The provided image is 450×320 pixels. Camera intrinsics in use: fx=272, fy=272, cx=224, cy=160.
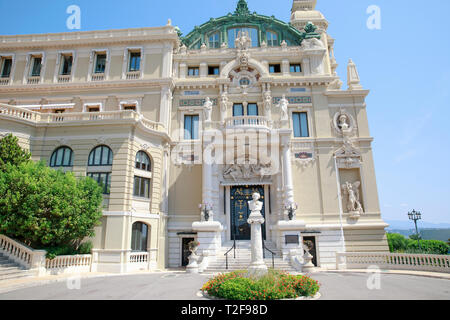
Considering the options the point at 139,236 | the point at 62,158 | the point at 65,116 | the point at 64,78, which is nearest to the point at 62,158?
the point at 62,158

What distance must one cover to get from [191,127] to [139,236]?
9.90 meters

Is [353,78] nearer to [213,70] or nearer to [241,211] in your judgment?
[213,70]

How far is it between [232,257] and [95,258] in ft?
28.0

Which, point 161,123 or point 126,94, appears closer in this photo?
point 161,123

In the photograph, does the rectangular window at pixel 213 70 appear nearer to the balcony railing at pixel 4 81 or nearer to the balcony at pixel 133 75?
the balcony at pixel 133 75

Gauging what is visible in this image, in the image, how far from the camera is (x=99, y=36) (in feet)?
81.1

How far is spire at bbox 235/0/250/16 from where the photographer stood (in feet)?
89.3

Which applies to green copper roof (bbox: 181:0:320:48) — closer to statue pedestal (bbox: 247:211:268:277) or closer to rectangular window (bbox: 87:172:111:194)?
rectangular window (bbox: 87:172:111:194)

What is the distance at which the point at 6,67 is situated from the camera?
82.9 ft

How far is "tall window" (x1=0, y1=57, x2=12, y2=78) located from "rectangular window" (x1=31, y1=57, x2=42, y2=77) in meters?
2.26
